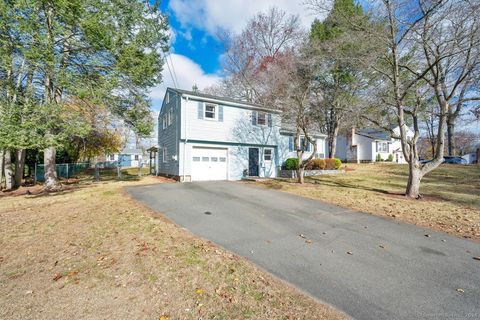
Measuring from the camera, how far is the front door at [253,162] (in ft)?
57.8

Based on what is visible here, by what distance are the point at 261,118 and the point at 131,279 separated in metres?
15.9

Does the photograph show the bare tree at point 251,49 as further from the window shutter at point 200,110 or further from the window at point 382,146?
the window at point 382,146

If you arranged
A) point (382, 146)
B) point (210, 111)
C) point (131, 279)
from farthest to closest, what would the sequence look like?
point (382, 146) < point (210, 111) < point (131, 279)

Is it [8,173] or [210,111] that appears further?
[210,111]

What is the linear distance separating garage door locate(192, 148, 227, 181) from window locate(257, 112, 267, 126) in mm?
3850

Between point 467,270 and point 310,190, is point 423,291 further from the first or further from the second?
point 310,190

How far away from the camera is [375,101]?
11.3 meters

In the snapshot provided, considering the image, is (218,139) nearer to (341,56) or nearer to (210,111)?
(210,111)

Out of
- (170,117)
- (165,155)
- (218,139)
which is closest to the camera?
(218,139)

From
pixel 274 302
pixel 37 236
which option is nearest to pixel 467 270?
pixel 274 302

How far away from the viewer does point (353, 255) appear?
4.44m

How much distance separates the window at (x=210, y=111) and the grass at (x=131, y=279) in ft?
35.5

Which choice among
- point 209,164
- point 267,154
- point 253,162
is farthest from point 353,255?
point 267,154

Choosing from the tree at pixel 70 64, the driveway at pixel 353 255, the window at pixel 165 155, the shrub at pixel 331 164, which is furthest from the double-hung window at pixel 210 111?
the shrub at pixel 331 164
